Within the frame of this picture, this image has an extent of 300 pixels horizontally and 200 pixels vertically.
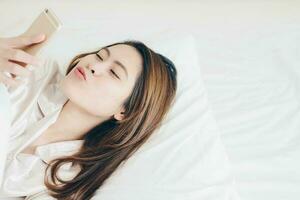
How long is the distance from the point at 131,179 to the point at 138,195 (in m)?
0.04

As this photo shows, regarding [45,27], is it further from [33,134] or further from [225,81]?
[225,81]

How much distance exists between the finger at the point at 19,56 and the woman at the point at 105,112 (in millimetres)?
172

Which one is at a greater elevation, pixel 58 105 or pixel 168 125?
pixel 58 105

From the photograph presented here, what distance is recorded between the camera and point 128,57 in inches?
42.6

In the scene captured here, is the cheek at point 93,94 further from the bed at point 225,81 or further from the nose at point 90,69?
the bed at point 225,81

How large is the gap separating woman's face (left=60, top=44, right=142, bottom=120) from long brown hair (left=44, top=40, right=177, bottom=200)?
0.02 meters

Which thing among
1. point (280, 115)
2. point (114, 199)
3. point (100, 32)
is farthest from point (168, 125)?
point (100, 32)

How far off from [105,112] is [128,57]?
0.48 ft

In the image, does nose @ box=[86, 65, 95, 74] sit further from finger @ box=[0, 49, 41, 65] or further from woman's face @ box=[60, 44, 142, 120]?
finger @ box=[0, 49, 41, 65]

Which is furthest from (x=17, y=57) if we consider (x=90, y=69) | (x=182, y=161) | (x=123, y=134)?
(x=182, y=161)

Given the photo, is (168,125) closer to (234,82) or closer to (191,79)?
(191,79)

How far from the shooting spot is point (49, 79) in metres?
1.18

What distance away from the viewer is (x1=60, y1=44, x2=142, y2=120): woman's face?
1.02m

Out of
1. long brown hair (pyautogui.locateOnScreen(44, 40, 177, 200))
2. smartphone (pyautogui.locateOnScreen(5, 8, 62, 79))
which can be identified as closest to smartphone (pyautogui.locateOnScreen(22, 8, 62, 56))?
smartphone (pyautogui.locateOnScreen(5, 8, 62, 79))
